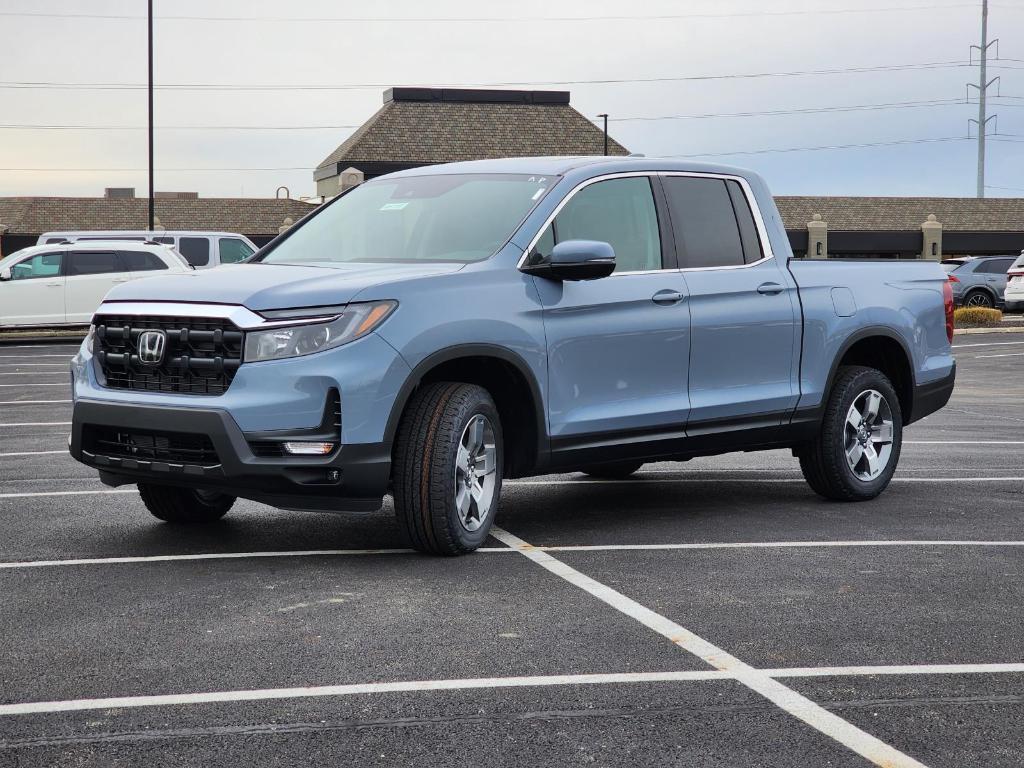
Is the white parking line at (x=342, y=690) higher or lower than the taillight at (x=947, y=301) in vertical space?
lower

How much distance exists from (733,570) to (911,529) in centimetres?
171

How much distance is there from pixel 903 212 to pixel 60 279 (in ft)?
148

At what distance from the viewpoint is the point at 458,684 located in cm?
489

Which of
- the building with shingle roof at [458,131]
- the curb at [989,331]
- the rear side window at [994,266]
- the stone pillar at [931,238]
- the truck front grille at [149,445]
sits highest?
the building with shingle roof at [458,131]

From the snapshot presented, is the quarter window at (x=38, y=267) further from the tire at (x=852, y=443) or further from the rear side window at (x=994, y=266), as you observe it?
the rear side window at (x=994, y=266)

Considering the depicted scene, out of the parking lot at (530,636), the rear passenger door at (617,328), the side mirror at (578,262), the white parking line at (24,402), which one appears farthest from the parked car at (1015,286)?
the side mirror at (578,262)

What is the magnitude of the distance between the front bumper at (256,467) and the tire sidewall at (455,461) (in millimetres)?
310

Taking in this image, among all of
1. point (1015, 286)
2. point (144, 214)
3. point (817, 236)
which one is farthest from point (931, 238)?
point (144, 214)

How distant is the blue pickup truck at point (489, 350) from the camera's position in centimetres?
Answer: 660

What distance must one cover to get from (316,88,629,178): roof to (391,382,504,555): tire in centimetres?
5960

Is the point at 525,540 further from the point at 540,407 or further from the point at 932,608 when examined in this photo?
the point at 932,608

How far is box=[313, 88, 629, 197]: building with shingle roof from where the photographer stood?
6712 cm

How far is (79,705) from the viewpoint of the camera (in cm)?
464

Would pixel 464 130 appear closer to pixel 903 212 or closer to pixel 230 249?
pixel 903 212
